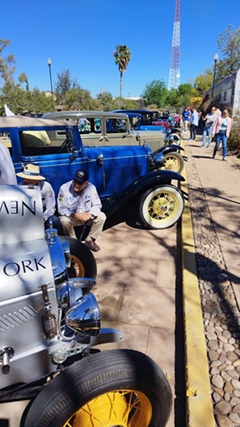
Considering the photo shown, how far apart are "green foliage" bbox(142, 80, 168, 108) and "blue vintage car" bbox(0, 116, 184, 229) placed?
161 feet

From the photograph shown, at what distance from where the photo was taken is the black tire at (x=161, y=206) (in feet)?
15.2

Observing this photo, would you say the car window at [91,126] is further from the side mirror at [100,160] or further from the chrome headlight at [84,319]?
the chrome headlight at [84,319]

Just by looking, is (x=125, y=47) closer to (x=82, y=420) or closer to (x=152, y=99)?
(x=152, y=99)

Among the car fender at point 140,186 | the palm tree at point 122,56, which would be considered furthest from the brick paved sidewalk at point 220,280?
the palm tree at point 122,56

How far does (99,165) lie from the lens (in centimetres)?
476

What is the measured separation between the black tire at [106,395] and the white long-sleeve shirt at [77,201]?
2.52 meters

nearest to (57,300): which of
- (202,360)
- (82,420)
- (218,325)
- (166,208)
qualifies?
(82,420)

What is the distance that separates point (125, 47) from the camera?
1652 inches

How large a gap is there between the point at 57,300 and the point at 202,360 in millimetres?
1316

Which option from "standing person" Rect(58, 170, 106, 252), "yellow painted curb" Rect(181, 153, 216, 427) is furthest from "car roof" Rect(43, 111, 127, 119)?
"yellow painted curb" Rect(181, 153, 216, 427)

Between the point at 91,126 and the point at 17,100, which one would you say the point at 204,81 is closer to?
the point at 17,100

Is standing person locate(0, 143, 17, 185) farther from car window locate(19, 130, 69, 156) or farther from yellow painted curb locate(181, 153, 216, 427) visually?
yellow painted curb locate(181, 153, 216, 427)

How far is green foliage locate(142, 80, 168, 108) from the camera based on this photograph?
1998 inches

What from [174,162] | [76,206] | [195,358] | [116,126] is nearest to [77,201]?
[76,206]
